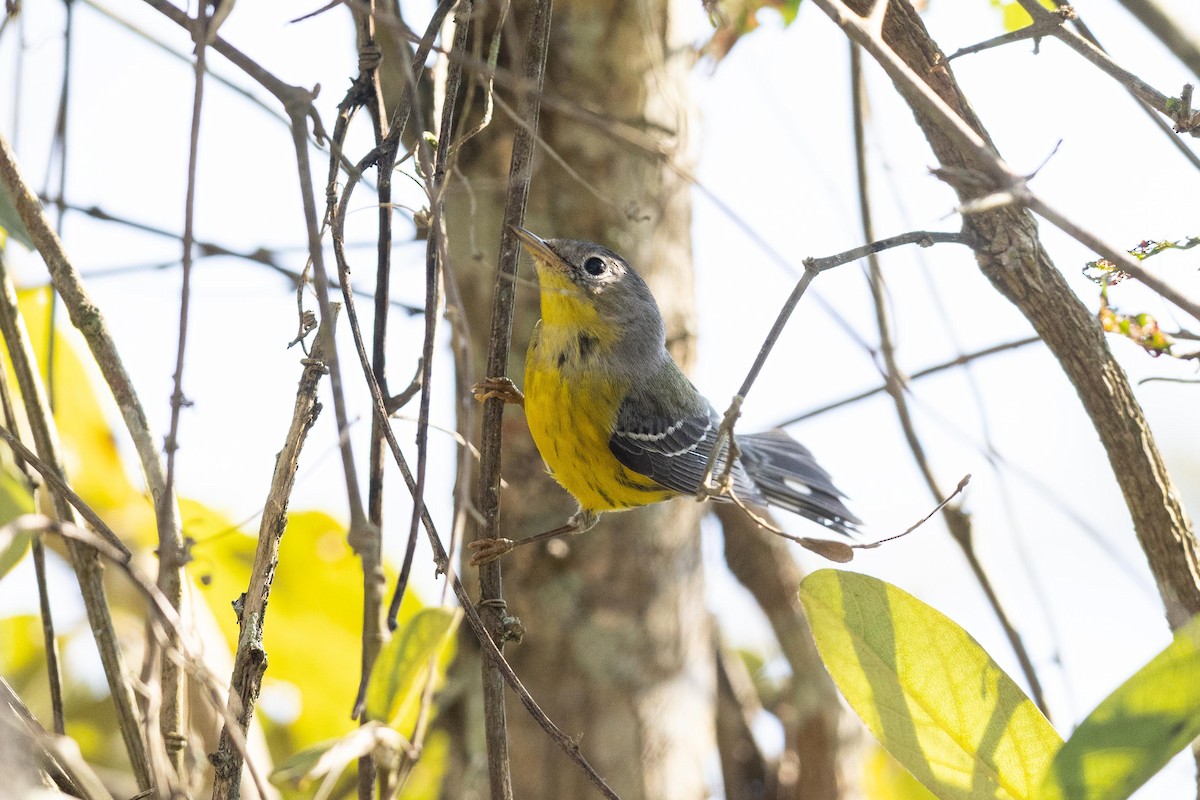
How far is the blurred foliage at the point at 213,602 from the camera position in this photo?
2773mm

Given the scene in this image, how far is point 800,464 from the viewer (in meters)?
4.23

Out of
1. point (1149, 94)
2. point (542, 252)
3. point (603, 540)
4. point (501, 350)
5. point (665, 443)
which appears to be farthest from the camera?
point (665, 443)

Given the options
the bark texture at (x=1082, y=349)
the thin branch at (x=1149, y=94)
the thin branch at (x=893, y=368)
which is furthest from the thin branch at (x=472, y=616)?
the thin branch at (x=893, y=368)

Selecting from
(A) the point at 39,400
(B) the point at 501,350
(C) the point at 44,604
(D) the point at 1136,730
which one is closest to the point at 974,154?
(D) the point at 1136,730

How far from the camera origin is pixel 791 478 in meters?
4.18

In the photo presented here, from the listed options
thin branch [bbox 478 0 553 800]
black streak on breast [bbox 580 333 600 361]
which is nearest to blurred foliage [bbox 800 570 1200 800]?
thin branch [bbox 478 0 553 800]

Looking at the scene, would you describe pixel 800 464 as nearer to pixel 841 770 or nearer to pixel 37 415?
pixel 841 770

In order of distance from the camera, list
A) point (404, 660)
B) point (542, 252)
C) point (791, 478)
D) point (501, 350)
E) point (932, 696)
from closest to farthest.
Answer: point (932, 696)
point (501, 350)
point (404, 660)
point (542, 252)
point (791, 478)

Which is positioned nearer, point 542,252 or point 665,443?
point 542,252

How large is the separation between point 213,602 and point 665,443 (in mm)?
1427

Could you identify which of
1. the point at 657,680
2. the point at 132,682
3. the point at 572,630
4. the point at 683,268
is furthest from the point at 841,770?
the point at 132,682

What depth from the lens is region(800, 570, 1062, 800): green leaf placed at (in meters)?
1.47

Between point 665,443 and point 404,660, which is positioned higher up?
point 665,443

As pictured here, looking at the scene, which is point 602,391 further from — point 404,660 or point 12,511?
point 12,511
